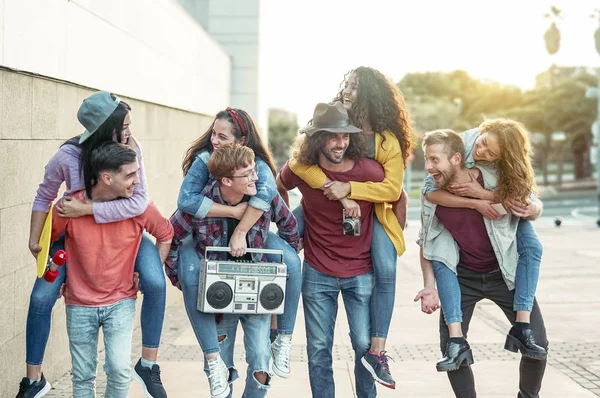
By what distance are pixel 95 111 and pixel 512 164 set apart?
7.27 ft

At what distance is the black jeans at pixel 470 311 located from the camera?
16.9ft

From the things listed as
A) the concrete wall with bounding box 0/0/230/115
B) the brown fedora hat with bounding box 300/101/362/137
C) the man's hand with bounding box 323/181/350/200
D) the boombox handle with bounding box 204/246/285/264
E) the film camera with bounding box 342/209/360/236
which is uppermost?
the concrete wall with bounding box 0/0/230/115

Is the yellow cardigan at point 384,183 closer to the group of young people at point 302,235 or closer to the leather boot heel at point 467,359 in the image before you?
the group of young people at point 302,235

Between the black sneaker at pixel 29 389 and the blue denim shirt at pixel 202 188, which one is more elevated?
the blue denim shirt at pixel 202 188

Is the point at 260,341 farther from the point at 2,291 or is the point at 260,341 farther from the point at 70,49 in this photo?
the point at 70,49

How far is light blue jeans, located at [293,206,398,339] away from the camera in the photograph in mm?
5133

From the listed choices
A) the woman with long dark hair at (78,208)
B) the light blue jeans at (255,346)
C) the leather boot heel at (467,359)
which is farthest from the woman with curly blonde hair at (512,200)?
the woman with long dark hair at (78,208)

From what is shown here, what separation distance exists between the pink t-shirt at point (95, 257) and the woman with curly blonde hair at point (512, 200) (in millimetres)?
1730

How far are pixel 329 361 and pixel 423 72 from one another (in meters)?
87.1

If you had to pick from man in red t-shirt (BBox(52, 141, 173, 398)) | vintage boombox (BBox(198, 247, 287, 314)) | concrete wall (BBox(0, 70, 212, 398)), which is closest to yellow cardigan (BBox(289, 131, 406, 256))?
vintage boombox (BBox(198, 247, 287, 314))

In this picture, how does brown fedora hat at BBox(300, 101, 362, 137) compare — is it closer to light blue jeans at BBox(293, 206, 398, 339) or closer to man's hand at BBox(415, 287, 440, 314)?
light blue jeans at BBox(293, 206, 398, 339)

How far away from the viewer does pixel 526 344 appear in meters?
4.98

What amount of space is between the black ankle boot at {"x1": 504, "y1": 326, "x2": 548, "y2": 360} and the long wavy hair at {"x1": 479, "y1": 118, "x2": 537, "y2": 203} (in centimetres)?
71

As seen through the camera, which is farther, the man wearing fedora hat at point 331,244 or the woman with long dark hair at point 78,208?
the man wearing fedora hat at point 331,244
